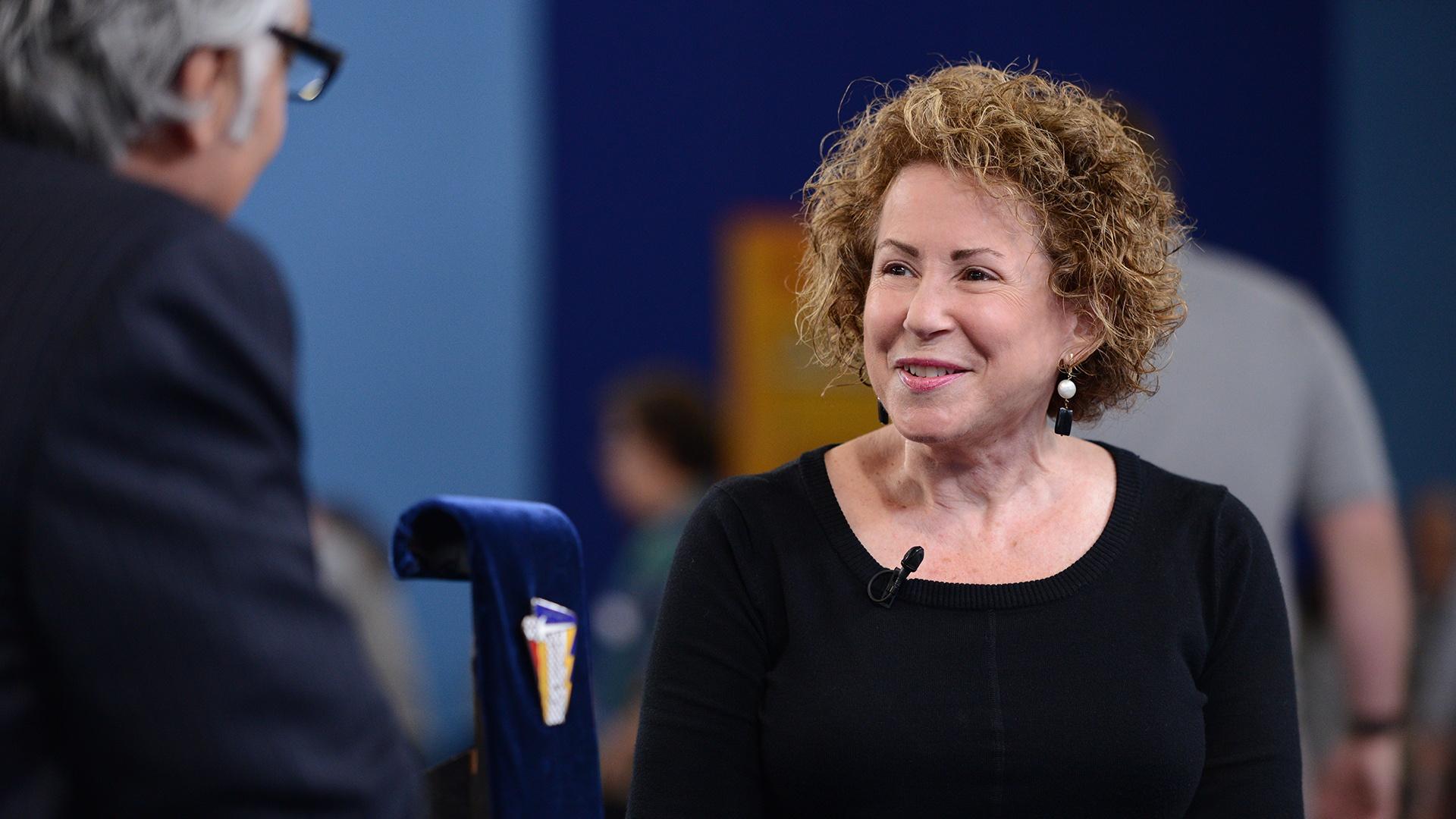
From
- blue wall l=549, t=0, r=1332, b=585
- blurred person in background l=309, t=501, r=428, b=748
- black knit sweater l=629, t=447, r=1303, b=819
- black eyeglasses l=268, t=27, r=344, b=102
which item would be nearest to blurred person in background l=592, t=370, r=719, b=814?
blurred person in background l=309, t=501, r=428, b=748

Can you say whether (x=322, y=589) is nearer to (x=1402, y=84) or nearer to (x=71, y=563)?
(x=71, y=563)

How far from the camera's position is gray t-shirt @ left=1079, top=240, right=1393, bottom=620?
2275 mm

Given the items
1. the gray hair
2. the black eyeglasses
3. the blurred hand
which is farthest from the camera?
the blurred hand

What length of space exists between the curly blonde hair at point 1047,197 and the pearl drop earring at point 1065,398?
0.12 feet

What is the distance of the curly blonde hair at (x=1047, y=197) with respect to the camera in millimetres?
1666

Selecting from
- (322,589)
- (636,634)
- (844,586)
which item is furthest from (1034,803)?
(636,634)

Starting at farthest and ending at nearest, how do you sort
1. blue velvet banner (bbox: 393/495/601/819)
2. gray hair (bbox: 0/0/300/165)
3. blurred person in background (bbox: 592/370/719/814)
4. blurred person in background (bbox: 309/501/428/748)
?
blurred person in background (bbox: 309/501/428/748), blurred person in background (bbox: 592/370/719/814), blue velvet banner (bbox: 393/495/601/819), gray hair (bbox: 0/0/300/165)

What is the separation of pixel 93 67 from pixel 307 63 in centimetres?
17

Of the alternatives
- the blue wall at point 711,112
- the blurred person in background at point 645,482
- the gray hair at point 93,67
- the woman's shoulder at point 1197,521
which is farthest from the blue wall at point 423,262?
the gray hair at point 93,67

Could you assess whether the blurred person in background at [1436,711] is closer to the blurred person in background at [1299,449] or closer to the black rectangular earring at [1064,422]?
the blurred person in background at [1299,449]

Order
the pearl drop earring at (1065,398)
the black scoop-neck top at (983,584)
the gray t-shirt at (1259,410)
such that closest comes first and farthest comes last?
the black scoop-neck top at (983,584) < the pearl drop earring at (1065,398) < the gray t-shirt at (1259,410)

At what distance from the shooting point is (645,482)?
4.00 m

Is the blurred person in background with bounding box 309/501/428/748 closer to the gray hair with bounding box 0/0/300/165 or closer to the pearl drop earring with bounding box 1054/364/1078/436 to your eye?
the pearl drop earring with bounding box 1054/364/1078/436

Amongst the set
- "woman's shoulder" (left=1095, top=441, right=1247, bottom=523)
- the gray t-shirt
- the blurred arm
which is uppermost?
the gray t-shirt
